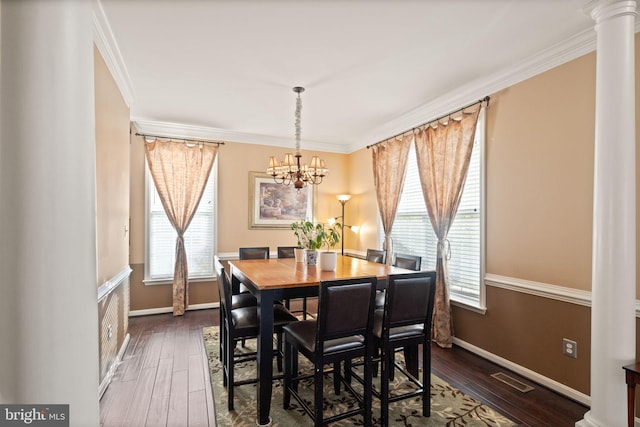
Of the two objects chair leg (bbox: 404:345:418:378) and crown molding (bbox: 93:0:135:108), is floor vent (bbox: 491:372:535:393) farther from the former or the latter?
crown molding (bbox: 93:0:135:108)

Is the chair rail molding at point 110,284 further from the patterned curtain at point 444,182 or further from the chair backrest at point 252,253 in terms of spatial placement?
the patterned curtain at point 444,182

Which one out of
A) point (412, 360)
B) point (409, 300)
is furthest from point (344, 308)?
point (412, 360)

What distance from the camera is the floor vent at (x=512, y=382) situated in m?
2.57

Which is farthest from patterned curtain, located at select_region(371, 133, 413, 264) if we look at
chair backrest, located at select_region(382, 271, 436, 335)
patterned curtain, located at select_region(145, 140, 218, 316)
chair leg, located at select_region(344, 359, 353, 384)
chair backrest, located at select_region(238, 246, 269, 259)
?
patterned curtain, located at select_region(145, 140, 218, 316)

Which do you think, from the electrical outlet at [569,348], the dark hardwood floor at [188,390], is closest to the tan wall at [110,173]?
the dark hardwood floor at [188,390]

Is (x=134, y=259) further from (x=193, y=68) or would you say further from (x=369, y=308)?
(x=369, y=308)

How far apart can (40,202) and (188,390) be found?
7.68 ft

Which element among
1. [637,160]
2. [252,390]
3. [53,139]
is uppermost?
[637,160]

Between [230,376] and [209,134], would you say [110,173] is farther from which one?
[209,134]

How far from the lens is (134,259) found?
449cm

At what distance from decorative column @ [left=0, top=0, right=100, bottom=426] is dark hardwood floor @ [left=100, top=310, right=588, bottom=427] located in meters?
1.71

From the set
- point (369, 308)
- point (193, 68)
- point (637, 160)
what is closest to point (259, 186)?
point (193, 68)

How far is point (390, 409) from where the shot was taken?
2.30 m

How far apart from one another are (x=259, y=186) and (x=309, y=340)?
3.51m
